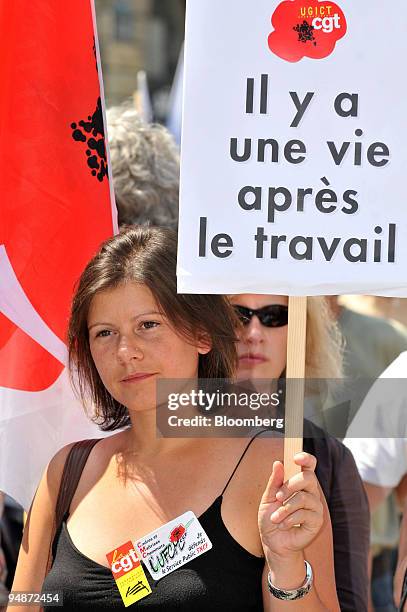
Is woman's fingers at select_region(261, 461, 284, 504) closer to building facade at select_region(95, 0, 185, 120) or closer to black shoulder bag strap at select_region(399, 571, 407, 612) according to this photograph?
black shoulder bag strap at select_region(399, 571, 407, 612)

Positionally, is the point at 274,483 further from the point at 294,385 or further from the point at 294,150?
the point at 294,150

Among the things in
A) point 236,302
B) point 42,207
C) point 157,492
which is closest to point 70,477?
point 157,492

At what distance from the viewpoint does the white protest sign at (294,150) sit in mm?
2025

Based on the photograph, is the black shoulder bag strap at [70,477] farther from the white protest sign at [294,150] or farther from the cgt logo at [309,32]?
the cgt logo at [309,32]

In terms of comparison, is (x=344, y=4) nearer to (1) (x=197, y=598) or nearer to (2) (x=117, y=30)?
(1) (x=197, y=598)

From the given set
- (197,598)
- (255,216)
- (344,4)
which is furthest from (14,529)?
(344,4)

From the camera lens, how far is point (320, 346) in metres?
2.82

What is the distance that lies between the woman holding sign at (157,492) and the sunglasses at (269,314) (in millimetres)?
494

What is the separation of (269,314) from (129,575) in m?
0.94

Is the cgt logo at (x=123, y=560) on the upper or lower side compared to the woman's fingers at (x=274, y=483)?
lower

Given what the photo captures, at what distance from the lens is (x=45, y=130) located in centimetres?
246

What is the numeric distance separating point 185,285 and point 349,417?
742mm

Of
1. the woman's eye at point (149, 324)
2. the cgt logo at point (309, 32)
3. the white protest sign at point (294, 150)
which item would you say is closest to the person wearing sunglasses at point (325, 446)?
the woman's eye at point (149, 324)

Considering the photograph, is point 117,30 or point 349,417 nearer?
point 349,417
